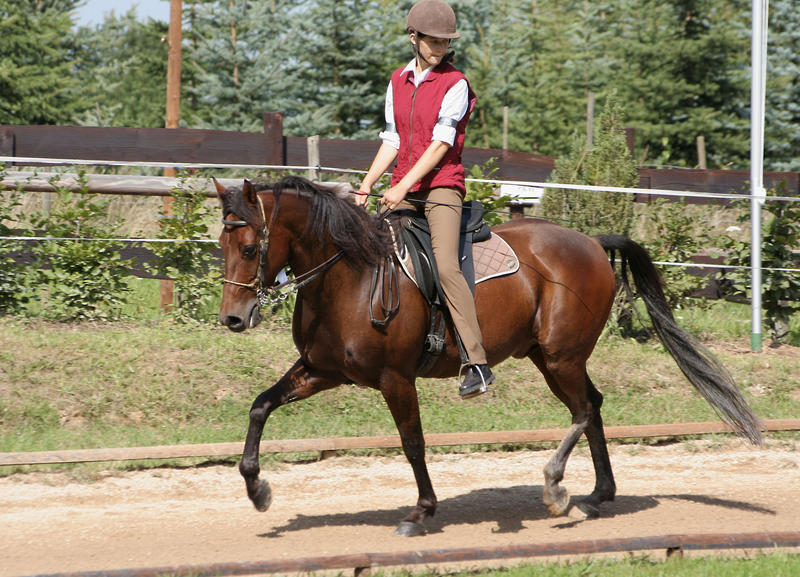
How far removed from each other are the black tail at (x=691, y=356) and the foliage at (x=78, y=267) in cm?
569

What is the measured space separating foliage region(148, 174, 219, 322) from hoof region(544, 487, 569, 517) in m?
5.40

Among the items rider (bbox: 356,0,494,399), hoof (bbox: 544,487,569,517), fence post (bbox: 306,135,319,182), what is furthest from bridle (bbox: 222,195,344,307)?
fence post (bbox: 306,135,319,182)

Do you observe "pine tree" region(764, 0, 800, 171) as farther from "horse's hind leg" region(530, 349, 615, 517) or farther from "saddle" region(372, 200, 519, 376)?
"saddle" region(372, 200, 519, 376)

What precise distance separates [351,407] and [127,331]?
2583 millimetres

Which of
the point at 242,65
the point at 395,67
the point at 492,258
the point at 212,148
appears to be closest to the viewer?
the point at 492,258

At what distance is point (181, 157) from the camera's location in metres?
→ 12.3

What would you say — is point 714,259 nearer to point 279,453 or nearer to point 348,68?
point 279,453

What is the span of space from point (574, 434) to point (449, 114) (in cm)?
234

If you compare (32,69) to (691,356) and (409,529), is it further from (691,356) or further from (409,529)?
(409,529)

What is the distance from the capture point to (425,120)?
5891 millimetres

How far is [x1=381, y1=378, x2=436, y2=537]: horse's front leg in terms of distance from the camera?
19.3 feet

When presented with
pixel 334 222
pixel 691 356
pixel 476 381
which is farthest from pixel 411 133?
pixel 691 356

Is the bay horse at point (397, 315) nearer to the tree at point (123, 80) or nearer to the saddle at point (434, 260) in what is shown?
the saddle at point (434, 260)

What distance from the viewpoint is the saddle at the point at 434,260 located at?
234 inches
